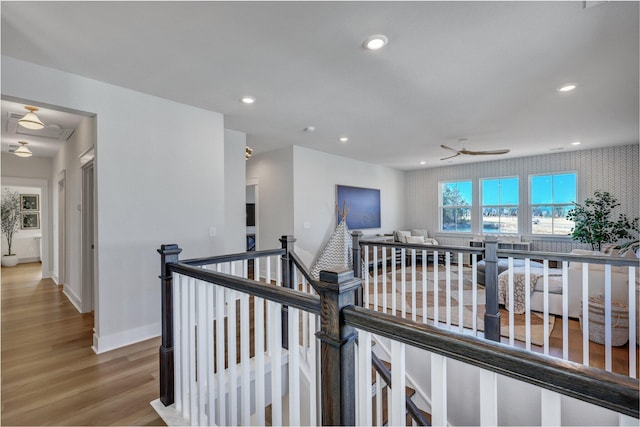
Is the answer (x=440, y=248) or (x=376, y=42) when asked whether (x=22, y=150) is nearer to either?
(x=376, y=42)

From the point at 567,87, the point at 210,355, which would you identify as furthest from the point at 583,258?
the point at 210,355

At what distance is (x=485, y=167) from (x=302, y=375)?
7051mm

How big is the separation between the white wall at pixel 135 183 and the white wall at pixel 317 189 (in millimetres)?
2090

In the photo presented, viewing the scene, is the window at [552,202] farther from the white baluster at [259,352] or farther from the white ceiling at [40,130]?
the white ceiling at [40,130]

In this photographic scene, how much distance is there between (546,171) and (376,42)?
642 cm

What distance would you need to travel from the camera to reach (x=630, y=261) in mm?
2023

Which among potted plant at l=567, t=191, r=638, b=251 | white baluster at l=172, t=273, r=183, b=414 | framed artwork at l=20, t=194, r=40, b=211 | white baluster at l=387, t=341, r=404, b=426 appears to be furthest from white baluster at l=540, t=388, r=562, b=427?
framed artwork at l=20, t=194, r=40, b=211

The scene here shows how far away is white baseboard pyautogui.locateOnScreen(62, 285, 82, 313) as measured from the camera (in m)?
3.78

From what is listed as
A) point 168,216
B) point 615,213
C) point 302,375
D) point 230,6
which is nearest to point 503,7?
point 230,6

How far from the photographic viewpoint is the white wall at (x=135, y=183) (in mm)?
2604

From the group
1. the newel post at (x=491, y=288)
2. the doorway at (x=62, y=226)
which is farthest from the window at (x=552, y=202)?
the doorway at (x=62, y=226)

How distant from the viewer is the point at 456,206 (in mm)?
7836

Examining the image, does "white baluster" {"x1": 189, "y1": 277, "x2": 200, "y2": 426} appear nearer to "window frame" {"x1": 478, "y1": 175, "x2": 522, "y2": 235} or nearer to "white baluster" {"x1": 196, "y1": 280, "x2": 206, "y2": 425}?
"white baluster" {"x1": 196, "y1": 280, "x2": 206, "y2": 425}

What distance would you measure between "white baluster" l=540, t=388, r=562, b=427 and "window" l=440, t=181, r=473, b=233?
7.68 metres
